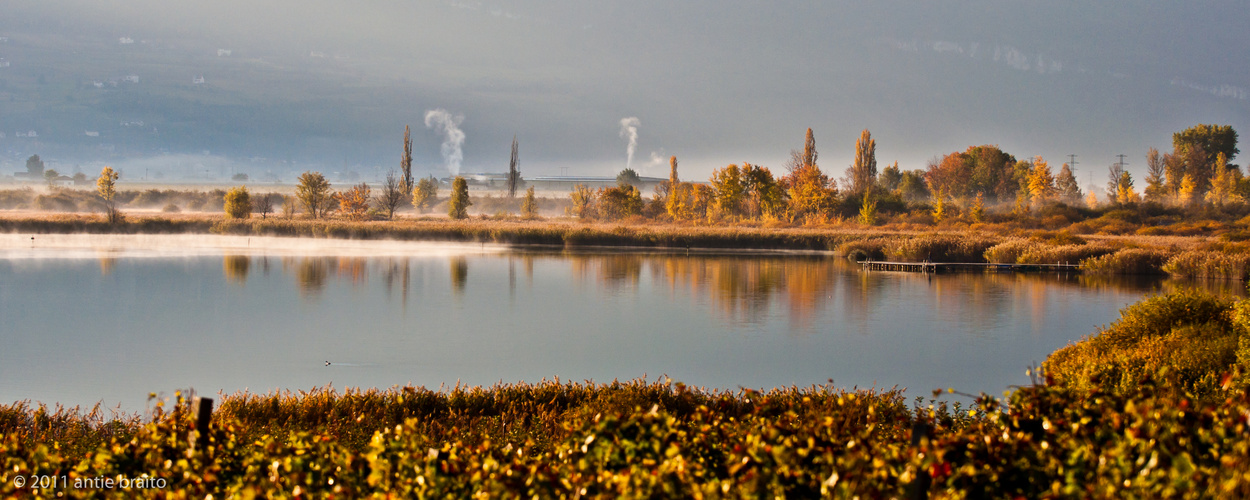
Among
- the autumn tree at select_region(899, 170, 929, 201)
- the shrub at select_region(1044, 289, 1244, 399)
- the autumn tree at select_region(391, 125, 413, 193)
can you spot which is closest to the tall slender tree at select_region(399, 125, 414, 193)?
the autumn tree at select_region(391, 125, 413, 193)

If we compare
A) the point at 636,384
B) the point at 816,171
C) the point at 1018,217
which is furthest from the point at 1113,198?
the point at 636,384

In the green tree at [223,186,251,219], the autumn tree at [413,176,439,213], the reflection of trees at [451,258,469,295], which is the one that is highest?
the autumn tree at [413,176,439,213]

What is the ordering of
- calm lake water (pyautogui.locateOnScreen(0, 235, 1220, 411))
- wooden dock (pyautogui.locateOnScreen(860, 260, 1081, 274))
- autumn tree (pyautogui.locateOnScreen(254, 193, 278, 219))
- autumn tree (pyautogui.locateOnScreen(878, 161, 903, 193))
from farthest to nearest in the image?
autumn tree (pyautogui.locateOnScreen(878, 161, 903, 193))
autumn tree (pyautogui.locateOnScreen(254, 193, 278, 219))
wooden dock (pyautogui.locateOnScreen(860, 260, 1081, 274))
calm lake water (pyautogui.locateOnScreen(0, 235, 1220, 411))

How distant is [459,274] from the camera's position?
925 inches

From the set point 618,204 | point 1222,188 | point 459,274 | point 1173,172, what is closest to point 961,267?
point 459,274

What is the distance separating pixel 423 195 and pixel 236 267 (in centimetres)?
5711

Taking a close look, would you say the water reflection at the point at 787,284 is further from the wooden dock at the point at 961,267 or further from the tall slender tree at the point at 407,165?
the tall slender tree at the point at 407,165

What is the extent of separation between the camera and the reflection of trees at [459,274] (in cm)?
1969

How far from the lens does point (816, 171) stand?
59.8 m

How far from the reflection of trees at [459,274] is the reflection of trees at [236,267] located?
5067mm

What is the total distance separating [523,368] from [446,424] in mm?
4098

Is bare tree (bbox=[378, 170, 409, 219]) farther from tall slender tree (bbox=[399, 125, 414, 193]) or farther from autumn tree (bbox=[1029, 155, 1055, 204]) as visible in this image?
autumn tree (bbox=[1029, 155, 1055, 204])

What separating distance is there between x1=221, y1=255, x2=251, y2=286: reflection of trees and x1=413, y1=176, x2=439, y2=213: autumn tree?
1897 inches

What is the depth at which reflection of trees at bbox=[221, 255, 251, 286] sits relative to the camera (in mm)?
20922
